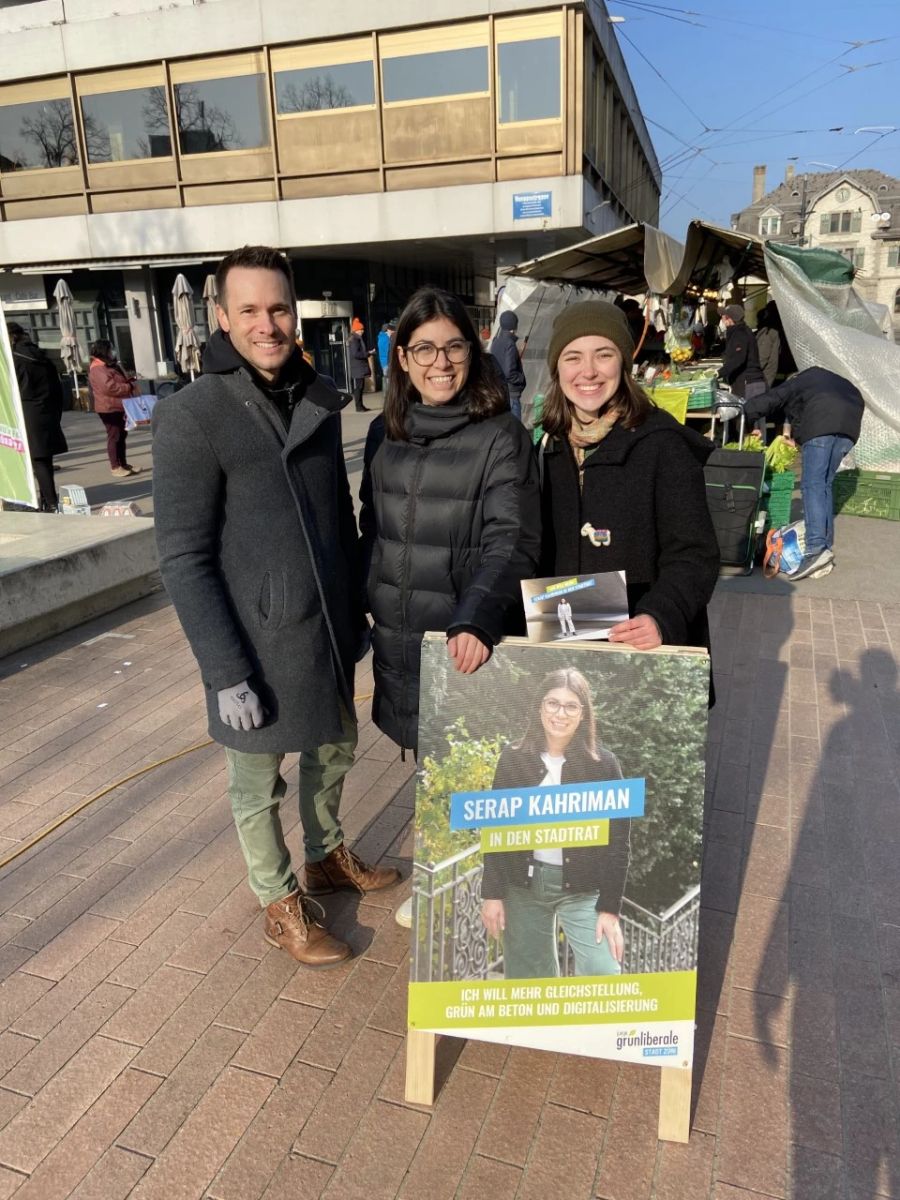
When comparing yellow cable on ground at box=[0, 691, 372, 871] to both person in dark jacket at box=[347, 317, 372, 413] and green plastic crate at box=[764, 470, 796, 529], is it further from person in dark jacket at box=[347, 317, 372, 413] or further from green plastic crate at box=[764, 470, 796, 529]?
person in dark jacket at box=[347, 317, 372, 413]

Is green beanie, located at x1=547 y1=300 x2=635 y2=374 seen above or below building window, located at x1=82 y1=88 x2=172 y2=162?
below

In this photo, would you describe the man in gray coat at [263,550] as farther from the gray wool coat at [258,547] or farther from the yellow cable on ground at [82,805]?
the yellow cable on ground at [82,805]

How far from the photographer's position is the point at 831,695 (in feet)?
14.8

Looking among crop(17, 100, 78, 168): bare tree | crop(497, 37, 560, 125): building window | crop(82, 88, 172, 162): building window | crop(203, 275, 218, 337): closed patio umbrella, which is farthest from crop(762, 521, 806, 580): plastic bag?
crop(17, 100, 78, 168): bare tree

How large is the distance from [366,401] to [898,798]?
18.0m

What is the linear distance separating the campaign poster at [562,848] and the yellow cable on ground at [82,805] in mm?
1197

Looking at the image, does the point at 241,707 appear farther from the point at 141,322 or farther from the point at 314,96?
the point at 141,322

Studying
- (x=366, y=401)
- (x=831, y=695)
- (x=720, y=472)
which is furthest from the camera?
(x=366, y=401)

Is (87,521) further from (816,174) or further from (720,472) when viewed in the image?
(816,174)

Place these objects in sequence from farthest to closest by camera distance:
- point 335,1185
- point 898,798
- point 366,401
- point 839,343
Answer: point 366,401, point 839,343, point 898,798, point 335,1185

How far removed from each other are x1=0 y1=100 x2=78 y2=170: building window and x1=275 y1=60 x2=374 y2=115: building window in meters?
5.49

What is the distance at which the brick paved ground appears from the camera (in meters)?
1.96

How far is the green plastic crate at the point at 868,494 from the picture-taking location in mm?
8328

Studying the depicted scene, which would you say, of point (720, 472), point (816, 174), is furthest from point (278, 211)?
point (816, 174)
